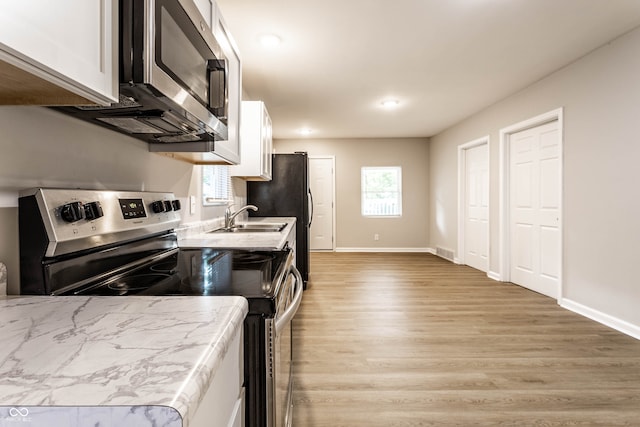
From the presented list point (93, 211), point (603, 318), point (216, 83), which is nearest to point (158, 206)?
point (93, 211)

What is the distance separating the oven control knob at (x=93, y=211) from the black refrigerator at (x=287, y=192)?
11.6ft

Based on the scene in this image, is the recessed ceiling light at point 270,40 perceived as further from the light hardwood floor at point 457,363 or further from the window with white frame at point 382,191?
the window with white frame at point 382,191

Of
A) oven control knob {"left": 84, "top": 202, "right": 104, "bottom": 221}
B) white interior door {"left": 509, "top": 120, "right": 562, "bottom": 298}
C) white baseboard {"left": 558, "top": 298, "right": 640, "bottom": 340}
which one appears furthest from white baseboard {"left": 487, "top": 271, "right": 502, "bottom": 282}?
oven control knob {"left": 84, "top": 202, "right": 104, "bottom": 221}

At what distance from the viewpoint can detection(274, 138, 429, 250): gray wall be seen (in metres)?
7.28

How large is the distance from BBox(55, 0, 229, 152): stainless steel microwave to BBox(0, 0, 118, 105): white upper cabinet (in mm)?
51

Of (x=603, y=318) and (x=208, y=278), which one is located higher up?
(x=208, y=278)

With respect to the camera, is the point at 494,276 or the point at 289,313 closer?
the point at 289,313

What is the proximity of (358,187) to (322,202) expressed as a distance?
816mm

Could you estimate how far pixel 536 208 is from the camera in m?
Result: 4.02

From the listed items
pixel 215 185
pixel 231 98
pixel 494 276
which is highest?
pixel 231 98

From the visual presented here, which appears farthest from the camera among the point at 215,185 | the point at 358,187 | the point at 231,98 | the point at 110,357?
the point at 358,187

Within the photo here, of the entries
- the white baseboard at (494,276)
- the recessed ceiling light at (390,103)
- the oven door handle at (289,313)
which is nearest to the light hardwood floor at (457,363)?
the white baseboard at (494,276)

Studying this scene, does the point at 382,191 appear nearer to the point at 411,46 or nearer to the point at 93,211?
the point at 411,46

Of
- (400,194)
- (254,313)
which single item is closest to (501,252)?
(400,194)
